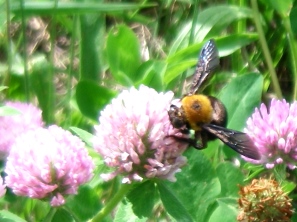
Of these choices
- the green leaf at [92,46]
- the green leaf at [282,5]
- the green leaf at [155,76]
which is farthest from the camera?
the green leaf at [92,46]

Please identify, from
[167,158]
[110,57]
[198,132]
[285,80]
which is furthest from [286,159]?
[285,80]

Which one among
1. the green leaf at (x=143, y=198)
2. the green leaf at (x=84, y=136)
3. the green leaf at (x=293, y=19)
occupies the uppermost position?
the green leaf at (x=293, y=19)

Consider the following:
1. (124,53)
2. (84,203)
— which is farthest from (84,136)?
(124,53)

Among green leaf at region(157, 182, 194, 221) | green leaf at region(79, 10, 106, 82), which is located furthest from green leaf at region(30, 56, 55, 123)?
green leaf at region(157, 182, 194, 221)

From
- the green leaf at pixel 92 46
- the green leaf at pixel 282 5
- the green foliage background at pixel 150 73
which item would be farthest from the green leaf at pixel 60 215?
the green leaf at pixel 282 5

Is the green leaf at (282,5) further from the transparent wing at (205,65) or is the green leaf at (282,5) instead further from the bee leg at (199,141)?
the bee leg at (199,141)

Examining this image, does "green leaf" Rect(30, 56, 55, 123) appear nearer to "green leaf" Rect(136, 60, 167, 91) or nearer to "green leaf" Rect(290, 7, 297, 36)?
"green leaf" Rect(136, 60, 167, 91)

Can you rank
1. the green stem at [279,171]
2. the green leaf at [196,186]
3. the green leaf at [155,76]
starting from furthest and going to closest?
1. the green leaf at [155,76]
2. the green stem at [279,171]
3. the green leaf at [196,186]
